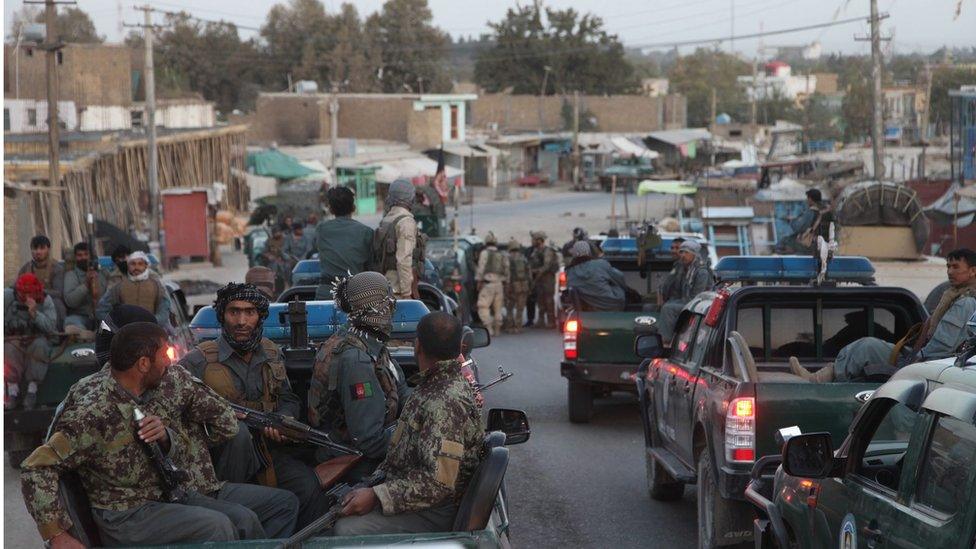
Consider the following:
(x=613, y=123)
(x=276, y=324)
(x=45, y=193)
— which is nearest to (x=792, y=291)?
(x=276, y=324)

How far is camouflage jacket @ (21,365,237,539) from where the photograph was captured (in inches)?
197

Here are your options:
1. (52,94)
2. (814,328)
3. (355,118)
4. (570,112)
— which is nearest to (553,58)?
(570,112)

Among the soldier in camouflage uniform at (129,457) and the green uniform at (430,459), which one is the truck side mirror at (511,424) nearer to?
the green uniform at (430,459)

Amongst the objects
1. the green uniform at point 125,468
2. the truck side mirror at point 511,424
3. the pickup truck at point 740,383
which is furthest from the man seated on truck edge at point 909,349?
the green uniform at point 125,468

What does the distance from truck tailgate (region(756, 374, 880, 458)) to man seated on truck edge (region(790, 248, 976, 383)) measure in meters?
0.81

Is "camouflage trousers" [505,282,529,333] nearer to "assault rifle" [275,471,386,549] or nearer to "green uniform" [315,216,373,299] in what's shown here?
"green uniform" [315,216,373,299]

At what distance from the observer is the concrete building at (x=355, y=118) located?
2869 inches

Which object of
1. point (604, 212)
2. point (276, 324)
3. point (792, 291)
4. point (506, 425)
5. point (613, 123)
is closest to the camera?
point (506, 425)

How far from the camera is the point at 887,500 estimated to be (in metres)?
5.03

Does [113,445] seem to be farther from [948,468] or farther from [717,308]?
[717,308]

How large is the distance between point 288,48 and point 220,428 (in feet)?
331

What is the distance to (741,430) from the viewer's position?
25.2ft

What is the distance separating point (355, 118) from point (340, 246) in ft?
214

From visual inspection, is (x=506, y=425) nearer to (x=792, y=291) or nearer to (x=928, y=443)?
(x=928, y=443)
